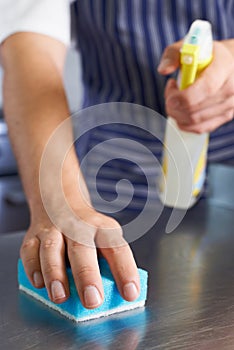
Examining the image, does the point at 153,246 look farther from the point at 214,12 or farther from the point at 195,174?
the point at 214,12

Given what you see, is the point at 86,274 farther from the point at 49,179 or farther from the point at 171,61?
the point at 171,61

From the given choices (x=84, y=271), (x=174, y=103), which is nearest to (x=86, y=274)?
(x=84, y=271)

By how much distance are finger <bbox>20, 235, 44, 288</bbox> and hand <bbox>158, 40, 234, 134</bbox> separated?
273 millimetres

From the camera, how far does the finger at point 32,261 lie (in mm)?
685

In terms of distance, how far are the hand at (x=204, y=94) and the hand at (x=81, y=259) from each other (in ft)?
0.68

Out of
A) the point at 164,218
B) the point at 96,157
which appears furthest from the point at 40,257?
the point at 96,157

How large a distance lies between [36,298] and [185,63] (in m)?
0.33

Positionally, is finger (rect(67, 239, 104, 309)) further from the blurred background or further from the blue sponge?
the blurred background

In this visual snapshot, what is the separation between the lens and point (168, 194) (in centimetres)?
97

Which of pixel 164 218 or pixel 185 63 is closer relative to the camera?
pixel 185 63

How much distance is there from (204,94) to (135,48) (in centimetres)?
27

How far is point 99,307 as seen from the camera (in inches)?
25.5

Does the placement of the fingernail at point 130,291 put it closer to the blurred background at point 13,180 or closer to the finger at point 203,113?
the finger at point 203,113

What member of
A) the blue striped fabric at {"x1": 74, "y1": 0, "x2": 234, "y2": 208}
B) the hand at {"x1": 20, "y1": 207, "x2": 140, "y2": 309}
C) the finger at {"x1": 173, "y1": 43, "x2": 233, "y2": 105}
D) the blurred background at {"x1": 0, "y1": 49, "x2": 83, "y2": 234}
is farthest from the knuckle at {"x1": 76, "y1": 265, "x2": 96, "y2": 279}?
the blurred background at {"x1": 0, "y1": 49, "x2": 83, "y2": 234}
